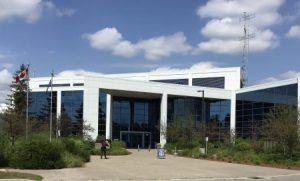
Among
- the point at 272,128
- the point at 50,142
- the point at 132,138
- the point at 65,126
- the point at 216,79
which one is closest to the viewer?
the point at 50,142

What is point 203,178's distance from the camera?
23516mm

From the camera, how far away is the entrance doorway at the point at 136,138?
7806cm

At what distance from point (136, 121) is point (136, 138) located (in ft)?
8.57

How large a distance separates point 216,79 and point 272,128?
5899 cm

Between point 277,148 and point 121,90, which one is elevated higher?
point 121,90

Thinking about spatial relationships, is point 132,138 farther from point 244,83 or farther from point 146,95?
point 244,83

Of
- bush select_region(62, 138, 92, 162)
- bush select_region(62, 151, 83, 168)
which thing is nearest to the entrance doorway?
bush select_region(62, 138, 92, 162)

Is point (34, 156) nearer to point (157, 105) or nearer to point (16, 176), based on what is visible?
point (16, 176)

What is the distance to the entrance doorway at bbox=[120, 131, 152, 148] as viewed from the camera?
78062 mm

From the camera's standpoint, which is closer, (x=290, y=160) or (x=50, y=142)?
(x=50, y=142)

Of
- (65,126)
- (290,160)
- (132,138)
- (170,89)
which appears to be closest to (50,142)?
(290,160)

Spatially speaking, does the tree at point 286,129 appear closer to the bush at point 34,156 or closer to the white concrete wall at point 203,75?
the bush at point 34,156

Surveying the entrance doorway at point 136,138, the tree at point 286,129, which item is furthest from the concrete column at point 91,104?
the tree at point 286,129

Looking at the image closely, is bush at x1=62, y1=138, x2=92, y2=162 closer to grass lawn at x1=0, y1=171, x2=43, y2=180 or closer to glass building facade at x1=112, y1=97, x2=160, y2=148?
grass lawn at x1=0, y1=171, x2=43, y2=180
